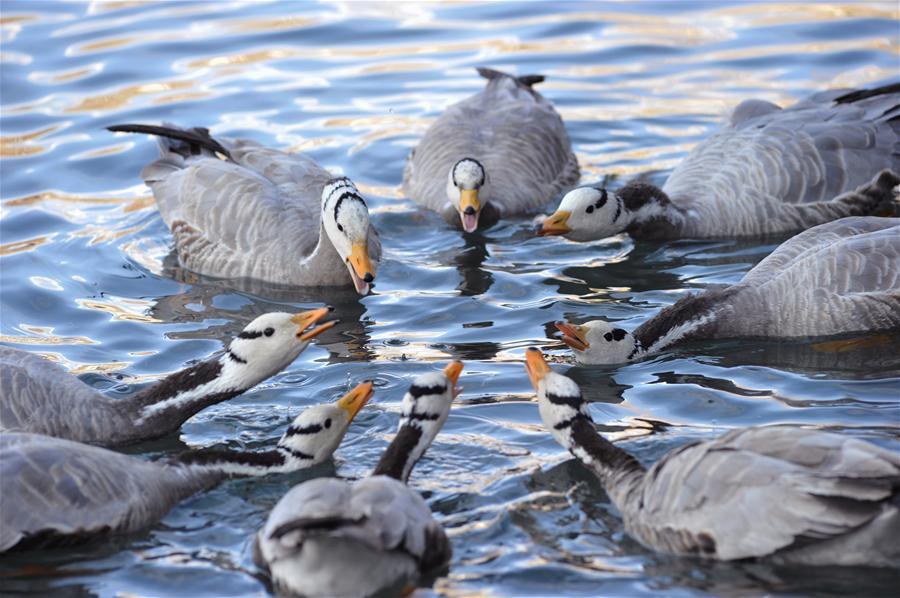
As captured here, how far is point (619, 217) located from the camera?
13500 mm

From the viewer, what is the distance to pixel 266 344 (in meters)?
9.58

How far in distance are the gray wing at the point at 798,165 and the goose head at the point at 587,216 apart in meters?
0.89

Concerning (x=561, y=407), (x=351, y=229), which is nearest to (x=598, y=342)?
(x=561, y=407)

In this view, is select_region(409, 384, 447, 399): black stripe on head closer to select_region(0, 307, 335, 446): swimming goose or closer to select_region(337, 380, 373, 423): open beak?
select_region(337, 380, 373, 423): open beak

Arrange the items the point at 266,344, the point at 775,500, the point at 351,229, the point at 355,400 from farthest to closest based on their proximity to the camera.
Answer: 1. the point at 351,229
2. the point at 266,344
3. the point at 355,400
4. the point at 775,500

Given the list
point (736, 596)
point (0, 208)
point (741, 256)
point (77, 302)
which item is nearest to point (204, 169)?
point (77, 302)

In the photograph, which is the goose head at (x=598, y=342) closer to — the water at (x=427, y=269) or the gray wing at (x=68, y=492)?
the water at (x=427, y=269)

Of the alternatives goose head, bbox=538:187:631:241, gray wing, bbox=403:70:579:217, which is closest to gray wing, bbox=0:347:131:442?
goose head, bbox=538:187:631:241

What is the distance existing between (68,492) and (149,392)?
1.75 metres

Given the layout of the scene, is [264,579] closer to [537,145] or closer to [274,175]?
[274,175]

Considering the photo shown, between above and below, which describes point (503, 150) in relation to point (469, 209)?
above

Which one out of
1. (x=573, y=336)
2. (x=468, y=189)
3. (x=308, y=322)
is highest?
(x=468, y=189)

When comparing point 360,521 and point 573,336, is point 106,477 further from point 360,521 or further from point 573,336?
point 573,336

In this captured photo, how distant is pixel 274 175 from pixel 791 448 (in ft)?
25.4
